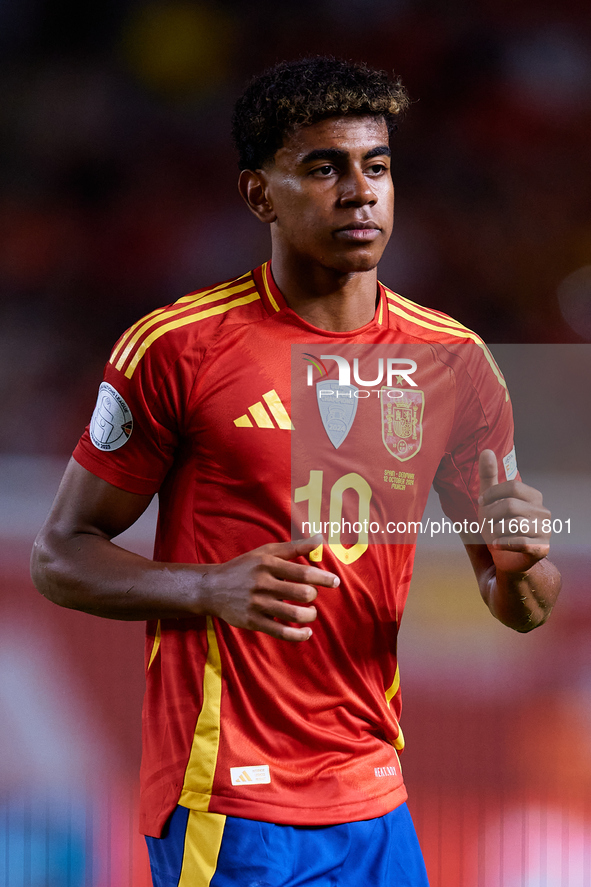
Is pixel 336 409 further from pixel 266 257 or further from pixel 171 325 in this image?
pixel 266 257

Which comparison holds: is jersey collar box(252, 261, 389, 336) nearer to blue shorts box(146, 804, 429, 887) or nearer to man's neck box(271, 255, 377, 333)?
man's neck box(271, 255, 377, 333)

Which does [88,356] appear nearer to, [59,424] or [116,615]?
[59,424]

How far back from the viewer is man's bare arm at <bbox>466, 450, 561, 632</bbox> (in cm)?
78

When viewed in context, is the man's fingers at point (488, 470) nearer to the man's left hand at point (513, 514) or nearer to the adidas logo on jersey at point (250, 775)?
the man's left hand at point (513, 514)

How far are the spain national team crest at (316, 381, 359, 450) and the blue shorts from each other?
40 centimetres

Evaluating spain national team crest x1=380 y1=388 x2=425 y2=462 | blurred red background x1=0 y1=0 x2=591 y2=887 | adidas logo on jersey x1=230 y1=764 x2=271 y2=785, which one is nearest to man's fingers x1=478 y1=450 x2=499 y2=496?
spain national team crest x1=380 y1=388 x2=425 y2=462

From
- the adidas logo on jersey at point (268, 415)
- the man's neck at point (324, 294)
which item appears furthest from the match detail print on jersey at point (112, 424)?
the man's neck at point (324, 294)

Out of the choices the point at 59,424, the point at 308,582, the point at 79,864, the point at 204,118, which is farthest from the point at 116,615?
the point at 204,118

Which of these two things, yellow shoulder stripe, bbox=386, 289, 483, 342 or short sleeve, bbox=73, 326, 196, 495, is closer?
short sleeve, bbox=73, 326, 196, 495

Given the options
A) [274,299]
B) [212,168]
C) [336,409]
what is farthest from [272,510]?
[212,168]

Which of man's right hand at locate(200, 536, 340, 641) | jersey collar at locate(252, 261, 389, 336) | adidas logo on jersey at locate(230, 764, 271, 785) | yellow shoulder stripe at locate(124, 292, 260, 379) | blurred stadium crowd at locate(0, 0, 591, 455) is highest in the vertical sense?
blurred stadium crowd at locate(0, 0, 591, 455)

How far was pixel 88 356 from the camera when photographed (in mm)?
1936

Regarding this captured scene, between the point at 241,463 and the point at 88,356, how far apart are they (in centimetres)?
116

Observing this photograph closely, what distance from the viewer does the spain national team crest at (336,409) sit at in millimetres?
926
